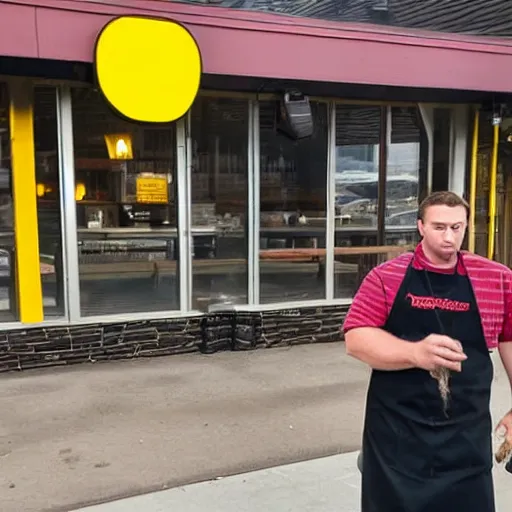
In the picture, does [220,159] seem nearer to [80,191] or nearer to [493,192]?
[80,191]

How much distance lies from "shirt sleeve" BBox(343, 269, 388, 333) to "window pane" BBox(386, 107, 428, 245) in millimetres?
4987

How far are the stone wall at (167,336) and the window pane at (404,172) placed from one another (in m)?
1.20

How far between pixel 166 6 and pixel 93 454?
3529mm

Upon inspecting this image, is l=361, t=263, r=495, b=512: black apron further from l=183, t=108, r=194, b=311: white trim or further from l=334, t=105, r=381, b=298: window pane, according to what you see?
l=334, t=105, r=381, b=298: window pane

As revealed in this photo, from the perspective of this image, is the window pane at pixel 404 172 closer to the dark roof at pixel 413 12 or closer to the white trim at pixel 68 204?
the dark roof at pixel 413 12

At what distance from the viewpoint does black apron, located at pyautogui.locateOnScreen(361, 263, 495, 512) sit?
209 centimetres

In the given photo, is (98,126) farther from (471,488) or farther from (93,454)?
(471,488)

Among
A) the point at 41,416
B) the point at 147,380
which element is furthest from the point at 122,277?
the point at 41,416

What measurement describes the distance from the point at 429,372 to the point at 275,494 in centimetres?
167

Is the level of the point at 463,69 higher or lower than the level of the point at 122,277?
higher

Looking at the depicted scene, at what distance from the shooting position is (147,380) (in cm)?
535

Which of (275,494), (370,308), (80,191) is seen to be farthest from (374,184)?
(370,308)

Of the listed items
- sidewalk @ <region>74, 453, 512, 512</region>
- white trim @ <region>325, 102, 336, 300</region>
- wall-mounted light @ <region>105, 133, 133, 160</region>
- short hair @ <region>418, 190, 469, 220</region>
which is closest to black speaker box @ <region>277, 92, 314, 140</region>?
white trim @ <region>325, 102, 336, 300</region>

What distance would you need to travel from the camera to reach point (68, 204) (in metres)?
5.68
